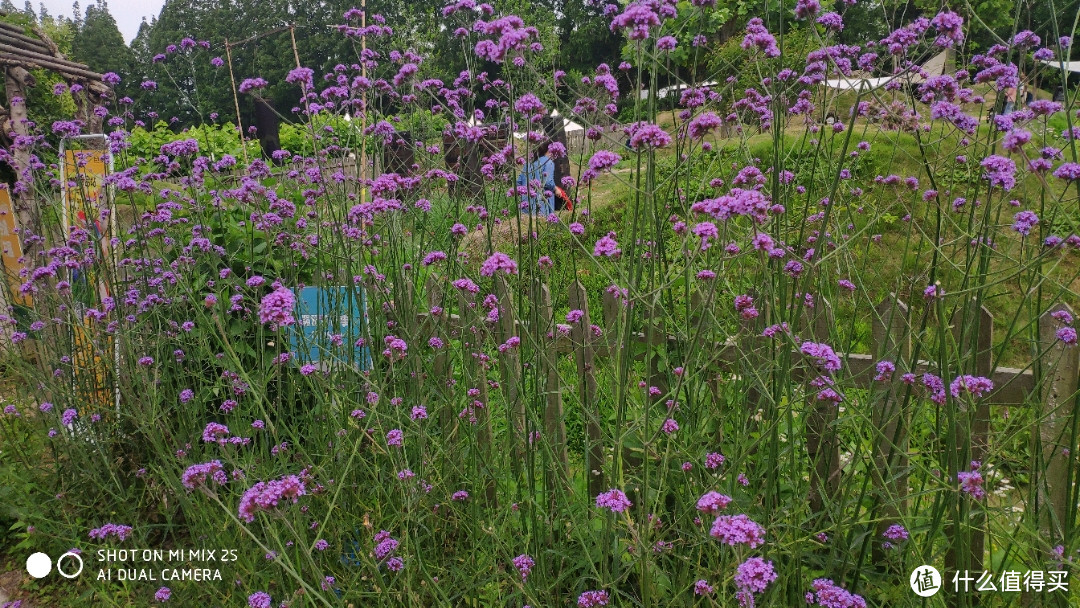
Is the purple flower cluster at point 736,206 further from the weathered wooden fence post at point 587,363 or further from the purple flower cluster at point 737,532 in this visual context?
the weathered wooden fence post at point 587,363

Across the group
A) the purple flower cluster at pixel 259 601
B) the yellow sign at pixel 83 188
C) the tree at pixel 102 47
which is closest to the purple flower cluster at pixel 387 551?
the purple flower cluster at pixel 259 601

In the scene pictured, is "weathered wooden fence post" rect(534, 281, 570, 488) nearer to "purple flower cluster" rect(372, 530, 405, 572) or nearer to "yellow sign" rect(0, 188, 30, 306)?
"purple flower cluster" rect(372, 530, 405, 572)

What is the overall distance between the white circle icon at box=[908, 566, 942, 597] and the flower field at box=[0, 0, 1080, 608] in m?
0.05

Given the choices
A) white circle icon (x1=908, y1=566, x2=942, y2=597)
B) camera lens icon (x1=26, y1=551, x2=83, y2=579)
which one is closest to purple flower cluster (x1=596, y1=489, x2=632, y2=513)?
white circle icon (x1=908, y1=566, x2=942, y2=597)

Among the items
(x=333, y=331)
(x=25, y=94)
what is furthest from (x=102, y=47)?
(x=333, y=331)

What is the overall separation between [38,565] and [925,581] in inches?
134

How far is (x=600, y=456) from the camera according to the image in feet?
9.91

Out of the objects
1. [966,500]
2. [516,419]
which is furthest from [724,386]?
[966,500]

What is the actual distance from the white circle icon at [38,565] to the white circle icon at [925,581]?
10.8ft

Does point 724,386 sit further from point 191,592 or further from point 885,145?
point 885,145

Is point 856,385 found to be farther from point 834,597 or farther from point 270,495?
point 270,495

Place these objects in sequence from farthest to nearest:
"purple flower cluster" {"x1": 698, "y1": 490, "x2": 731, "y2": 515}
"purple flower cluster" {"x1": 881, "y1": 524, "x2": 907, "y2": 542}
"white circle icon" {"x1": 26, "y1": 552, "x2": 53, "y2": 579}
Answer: "white circle icon" {"x1": 26, "y1": 552, "x2": 53, "y2": 579}
"purple flower cluster" {"x1": 881, "y1": 524, "x2": 907, "y2": 542}
"purple flower cluster" {"x1": 698, "y1": 490, "x2": 731, "y2": 515}

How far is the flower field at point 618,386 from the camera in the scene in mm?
1692

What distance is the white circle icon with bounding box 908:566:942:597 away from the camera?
1.64 m
